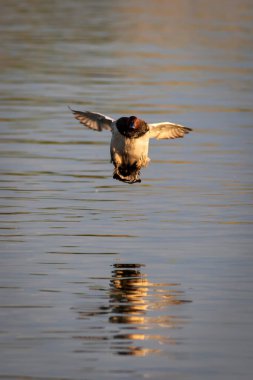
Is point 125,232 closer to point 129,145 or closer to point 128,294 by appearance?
point 129,145

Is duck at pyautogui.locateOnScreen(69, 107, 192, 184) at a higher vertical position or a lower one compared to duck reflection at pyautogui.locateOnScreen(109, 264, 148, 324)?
higher

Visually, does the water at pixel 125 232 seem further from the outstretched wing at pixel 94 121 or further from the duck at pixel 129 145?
the outstretched wing at pixel 94 121

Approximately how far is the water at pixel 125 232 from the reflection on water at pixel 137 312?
0.05 feet

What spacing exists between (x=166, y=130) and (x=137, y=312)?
508 centimetres

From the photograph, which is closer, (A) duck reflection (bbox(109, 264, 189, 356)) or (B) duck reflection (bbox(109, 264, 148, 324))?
(A) duck reflection (bbox(109, 264, 189, 356))

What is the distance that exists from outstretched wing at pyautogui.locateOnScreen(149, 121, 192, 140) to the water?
28.7 inches

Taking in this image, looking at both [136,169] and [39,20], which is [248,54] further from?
[136,169]

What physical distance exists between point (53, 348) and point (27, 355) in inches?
8.9

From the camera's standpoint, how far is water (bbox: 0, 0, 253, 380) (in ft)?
31.4

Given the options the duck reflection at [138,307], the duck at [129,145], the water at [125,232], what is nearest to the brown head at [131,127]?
the duck at [129,145]

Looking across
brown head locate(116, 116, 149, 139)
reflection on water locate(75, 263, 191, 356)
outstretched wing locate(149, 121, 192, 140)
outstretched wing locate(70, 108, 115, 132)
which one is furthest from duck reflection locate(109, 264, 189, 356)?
outstretched wing locate(70, 108, 115, 132)

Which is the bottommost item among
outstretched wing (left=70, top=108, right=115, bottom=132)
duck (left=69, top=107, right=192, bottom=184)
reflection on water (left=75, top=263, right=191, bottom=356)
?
reflection on water (left=75, top=263, right=191, bottom=356)

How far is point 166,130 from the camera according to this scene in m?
15.3

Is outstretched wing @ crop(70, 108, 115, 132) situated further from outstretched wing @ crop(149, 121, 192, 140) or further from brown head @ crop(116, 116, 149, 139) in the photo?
brown head @ crop(116, 116, 149, 139)
